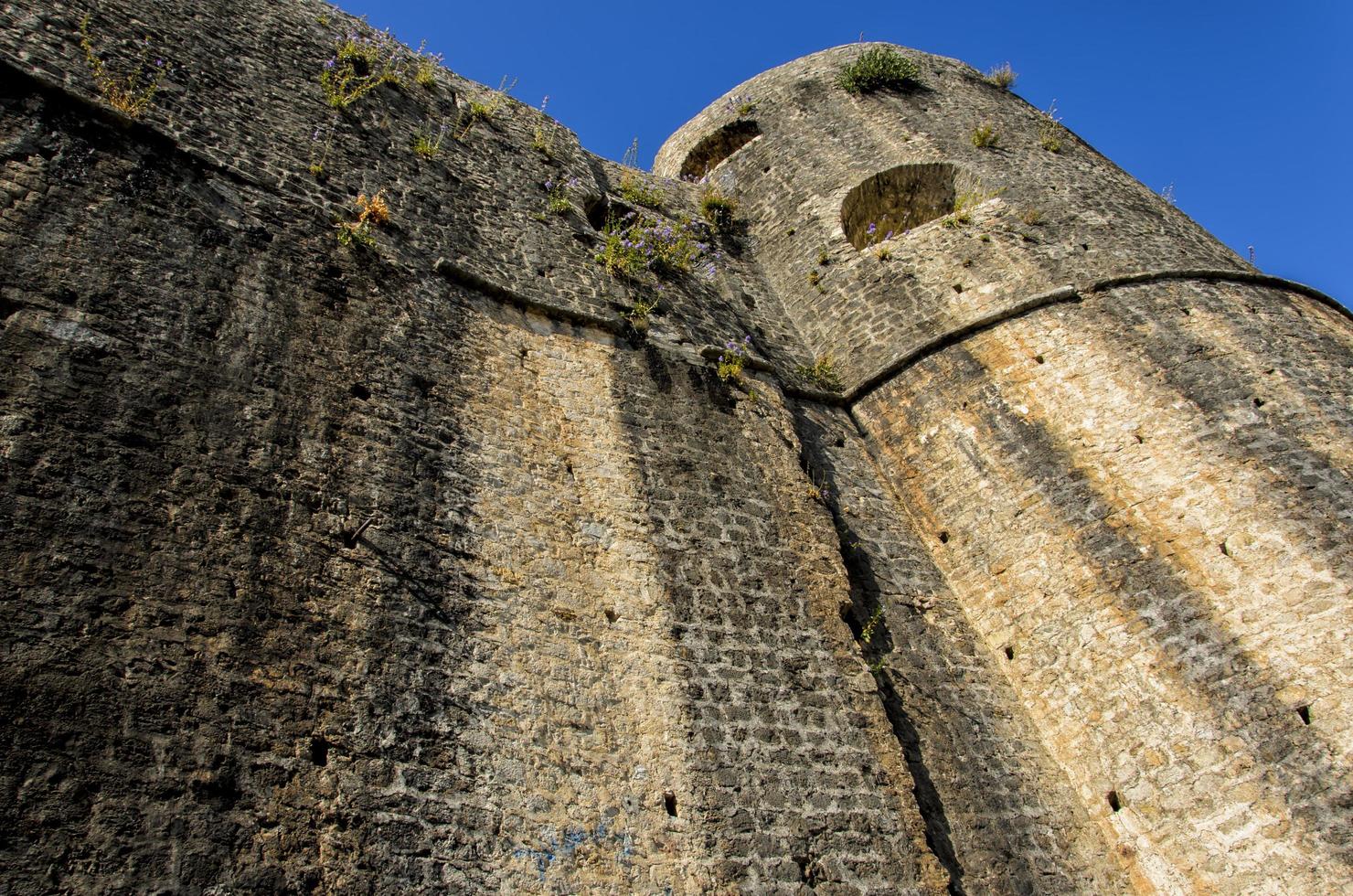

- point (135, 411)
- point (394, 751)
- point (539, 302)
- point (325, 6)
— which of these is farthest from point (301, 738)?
point (325, 6)

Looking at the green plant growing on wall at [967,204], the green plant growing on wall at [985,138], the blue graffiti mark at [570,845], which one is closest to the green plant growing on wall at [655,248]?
the green plant growing on wall at [967,204]

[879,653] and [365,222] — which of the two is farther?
[365,222]

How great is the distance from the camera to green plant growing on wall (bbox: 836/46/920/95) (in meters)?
10.6

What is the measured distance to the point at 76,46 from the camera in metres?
5.88

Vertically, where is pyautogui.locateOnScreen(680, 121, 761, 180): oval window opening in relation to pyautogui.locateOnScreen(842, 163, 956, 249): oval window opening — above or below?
above

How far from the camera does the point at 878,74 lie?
416 inches

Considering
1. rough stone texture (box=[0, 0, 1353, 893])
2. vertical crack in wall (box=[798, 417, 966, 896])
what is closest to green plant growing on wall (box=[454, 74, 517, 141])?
rough stone texture (box=[0, 0, 1353, 893])

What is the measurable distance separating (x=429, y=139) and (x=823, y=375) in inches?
148

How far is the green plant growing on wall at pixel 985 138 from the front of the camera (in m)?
9.56

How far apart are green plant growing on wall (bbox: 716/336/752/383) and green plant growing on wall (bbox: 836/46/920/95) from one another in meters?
4.36

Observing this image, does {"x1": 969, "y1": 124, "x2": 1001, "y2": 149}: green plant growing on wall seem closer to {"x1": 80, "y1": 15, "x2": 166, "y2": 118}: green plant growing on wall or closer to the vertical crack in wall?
the vertical crack in wall

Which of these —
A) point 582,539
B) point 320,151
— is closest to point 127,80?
point 320,151

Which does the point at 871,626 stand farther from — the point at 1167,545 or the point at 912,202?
the point at 912,202

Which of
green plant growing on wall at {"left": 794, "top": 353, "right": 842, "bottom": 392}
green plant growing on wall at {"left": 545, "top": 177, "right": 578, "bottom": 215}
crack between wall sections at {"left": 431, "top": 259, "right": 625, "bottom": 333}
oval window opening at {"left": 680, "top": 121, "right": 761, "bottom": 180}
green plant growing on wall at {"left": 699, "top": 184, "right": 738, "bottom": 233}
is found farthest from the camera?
oval window opening at {"left": 680, "top": 121, "right": 761, "bottom": 180}
